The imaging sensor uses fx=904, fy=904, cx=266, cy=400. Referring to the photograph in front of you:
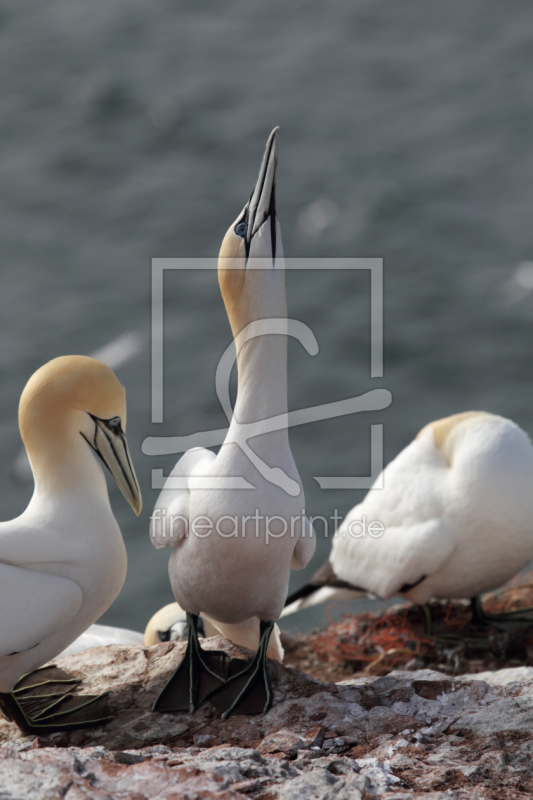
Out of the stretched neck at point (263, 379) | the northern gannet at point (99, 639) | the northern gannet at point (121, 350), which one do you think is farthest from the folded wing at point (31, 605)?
the northern gannet at point (121, 350)

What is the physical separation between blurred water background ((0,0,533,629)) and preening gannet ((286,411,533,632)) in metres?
5.18

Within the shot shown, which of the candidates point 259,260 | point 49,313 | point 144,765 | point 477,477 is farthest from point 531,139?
point 144,765

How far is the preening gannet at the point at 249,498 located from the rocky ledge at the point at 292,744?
0.12 m

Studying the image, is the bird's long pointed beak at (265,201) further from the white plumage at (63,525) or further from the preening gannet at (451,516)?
the preening gannet at (451,516)

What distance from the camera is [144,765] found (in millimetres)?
2264

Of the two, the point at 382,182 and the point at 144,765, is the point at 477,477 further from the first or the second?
the point at 382,182

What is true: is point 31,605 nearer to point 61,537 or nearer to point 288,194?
point 61,537

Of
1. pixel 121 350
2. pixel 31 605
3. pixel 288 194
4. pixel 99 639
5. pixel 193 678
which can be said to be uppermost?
pixel 288 194

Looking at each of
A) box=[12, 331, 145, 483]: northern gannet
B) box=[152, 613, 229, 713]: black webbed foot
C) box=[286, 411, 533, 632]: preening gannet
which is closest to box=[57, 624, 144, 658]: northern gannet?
box=[152, 613, 229, 713]: black webbed foot

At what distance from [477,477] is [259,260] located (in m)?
2.61

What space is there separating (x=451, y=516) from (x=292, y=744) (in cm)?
283

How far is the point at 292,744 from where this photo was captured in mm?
2623

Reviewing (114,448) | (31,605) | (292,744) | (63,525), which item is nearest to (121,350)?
(114,448)

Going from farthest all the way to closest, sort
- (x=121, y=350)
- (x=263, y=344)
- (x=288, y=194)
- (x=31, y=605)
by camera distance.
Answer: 1. (x=288, y=194)
2. (x=121, y=350)
3. (x=263, y=344)
4. (x=31, y=605)
